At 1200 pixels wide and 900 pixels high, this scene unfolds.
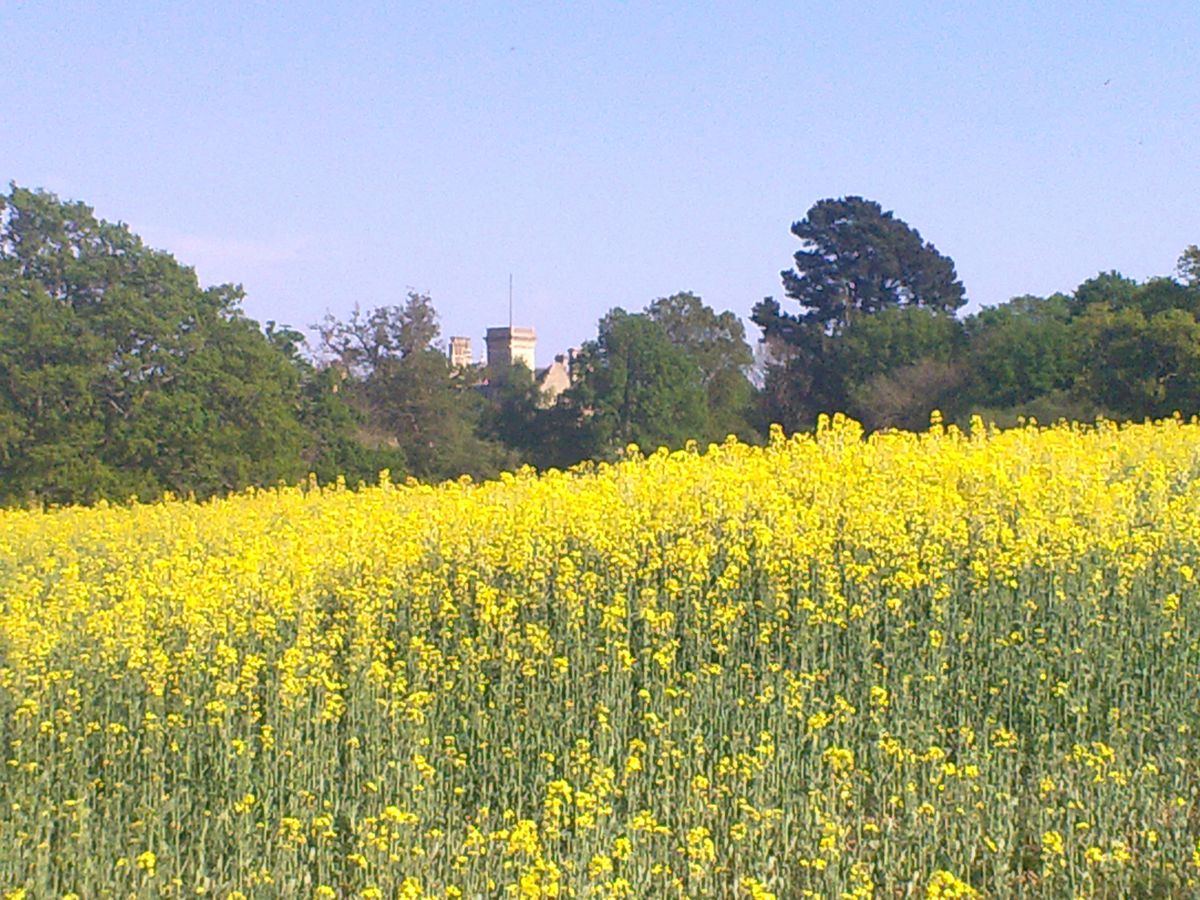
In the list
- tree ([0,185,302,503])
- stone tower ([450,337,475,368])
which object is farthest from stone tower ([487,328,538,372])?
tree ([0,185,302,503])

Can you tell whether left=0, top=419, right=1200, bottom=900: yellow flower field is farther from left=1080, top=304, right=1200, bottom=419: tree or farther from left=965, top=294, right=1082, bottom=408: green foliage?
left=965, top=294, right=1082, bottom=408: green foliage

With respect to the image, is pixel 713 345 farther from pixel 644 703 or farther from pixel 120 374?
pixel 644 703

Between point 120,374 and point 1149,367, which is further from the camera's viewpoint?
point 120,374

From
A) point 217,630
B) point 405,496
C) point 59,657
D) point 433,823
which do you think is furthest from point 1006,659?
point 405,496

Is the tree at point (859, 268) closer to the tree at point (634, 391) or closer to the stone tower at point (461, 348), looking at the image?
the tree at point (634, 391)

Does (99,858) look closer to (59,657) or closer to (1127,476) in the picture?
(59,657)

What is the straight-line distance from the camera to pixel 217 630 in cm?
610

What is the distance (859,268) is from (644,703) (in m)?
49.0

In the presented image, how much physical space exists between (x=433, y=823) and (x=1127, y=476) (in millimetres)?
5555

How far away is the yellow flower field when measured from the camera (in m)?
4.71

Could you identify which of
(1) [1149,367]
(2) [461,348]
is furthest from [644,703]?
(2) [461,348]

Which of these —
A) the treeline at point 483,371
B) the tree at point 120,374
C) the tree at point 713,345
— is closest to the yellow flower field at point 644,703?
the treeline at point 483,371

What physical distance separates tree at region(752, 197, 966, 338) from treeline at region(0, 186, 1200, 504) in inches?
3.1

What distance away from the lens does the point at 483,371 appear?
5022cm
